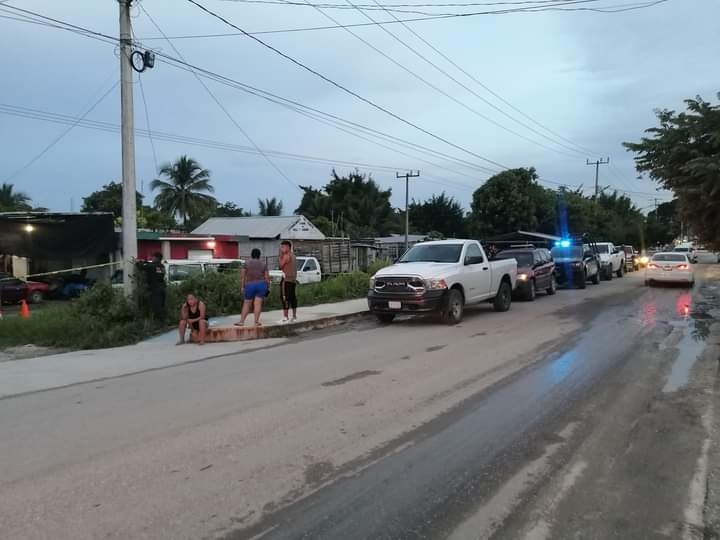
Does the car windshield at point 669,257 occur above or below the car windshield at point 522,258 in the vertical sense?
below

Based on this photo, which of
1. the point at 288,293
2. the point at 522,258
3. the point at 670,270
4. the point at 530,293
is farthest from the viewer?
the point at 670,270

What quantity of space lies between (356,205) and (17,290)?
41156 mm

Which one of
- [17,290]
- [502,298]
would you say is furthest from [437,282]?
[17,290]

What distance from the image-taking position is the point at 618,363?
→ 8625mm

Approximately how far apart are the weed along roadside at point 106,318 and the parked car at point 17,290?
34.1ft

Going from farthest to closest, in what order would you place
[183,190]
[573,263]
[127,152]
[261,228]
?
[183,190]
[261,228]
[573,263]
[127,152]

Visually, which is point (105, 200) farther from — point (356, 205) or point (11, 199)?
point (356, 205)

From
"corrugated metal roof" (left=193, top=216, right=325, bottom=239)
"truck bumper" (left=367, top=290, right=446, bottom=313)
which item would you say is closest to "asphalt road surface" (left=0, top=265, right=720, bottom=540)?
"truck bumper" (left=367, top=290, right=446, bottom=313)

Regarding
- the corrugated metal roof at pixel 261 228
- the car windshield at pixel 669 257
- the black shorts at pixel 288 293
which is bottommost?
the black shorts at pixel 288 293

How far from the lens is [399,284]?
12977 millimetres

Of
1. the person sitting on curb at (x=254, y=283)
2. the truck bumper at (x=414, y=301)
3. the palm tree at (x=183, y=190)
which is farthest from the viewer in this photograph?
the palm tree at (x=183, y=190)

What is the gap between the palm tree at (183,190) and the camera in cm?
5481

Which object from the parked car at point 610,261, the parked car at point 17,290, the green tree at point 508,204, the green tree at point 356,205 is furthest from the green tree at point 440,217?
the parked car at point 17,290

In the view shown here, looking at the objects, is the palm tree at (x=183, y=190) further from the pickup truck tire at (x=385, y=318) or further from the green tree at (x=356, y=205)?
the pickup truck tire at (x=385, y=318)
